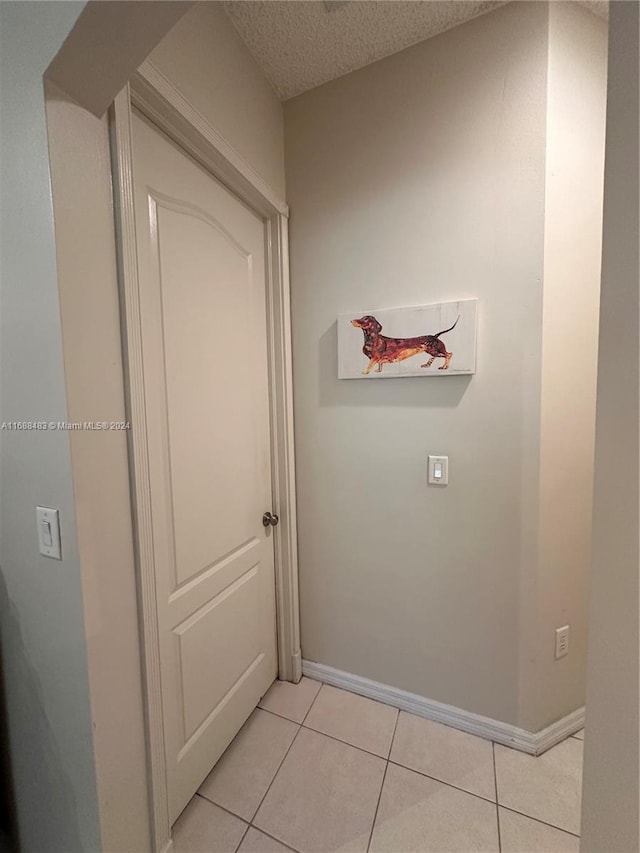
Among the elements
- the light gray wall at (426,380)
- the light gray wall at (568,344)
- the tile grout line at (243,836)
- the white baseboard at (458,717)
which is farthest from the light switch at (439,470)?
the tile grout line at (243,836)

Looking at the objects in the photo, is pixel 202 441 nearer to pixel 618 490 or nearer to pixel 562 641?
pixel 618 490

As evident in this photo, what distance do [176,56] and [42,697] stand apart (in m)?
1.75

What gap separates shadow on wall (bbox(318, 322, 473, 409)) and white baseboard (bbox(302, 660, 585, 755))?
4.18ft

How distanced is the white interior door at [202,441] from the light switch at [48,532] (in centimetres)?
25

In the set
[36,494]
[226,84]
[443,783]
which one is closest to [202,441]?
[36,494]

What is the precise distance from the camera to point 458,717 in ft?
4.59

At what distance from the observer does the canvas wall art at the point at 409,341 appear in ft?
4.10

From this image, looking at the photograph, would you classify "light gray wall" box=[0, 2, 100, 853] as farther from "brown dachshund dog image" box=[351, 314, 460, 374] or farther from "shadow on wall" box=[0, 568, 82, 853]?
"brown dachshund dog image" box=[351, 314, 460, 374]

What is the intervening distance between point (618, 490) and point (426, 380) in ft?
2.86

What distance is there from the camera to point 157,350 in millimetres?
983

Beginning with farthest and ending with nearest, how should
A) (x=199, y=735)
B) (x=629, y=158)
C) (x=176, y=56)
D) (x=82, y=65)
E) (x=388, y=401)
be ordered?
(x=388, y=401) → (x=199, y=735) → (x=176, y=56) → (x=82, y=65) → (x=629, y=158)

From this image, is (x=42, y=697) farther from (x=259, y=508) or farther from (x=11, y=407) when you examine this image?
(x=259, y=508)

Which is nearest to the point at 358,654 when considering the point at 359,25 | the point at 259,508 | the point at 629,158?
the point at 259,508

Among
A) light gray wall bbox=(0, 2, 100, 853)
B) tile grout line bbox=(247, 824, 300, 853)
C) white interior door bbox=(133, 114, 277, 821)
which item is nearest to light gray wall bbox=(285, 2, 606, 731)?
white interior door bbox=(133, 114, 277, 821)
